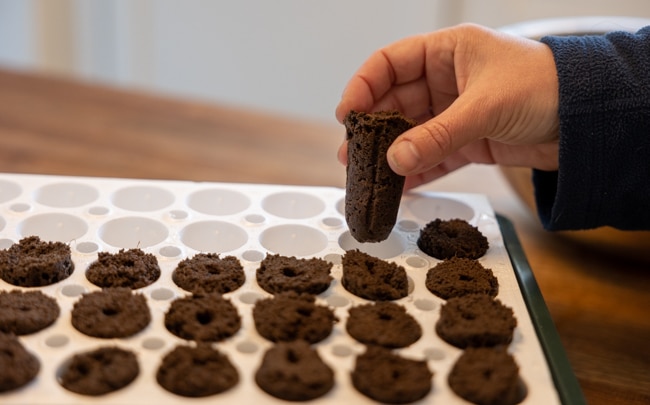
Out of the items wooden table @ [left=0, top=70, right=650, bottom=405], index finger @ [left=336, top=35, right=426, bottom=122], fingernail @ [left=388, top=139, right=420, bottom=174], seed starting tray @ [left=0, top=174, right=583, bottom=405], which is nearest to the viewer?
seed starting tray @ [left=0, top=174, right=583, bottom=405]

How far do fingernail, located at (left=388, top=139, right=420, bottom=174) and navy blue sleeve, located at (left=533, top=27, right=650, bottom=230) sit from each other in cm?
19

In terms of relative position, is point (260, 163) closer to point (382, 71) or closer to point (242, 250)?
point (382, 71)

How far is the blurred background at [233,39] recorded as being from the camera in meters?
2.09

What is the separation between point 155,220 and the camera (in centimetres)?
84

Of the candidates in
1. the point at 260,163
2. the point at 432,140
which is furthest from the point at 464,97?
the point at 260,163

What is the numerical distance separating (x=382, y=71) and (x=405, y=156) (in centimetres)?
26

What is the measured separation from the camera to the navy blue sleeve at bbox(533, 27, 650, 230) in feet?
2.60

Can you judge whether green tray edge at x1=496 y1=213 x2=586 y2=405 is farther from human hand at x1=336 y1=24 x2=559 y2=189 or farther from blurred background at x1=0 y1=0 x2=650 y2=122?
blurred background at x1=0 y1=0 x2=650 y2=122

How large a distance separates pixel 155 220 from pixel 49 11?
177 cm

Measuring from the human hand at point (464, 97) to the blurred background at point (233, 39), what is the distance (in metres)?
1.10

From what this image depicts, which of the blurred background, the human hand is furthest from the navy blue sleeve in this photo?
the blurred background

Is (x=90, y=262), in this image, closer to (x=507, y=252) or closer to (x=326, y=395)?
(x=326, y=395)

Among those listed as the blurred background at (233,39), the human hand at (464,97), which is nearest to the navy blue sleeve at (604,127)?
the human hand at (464,97)

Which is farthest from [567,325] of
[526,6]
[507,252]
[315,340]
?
[526,6]
